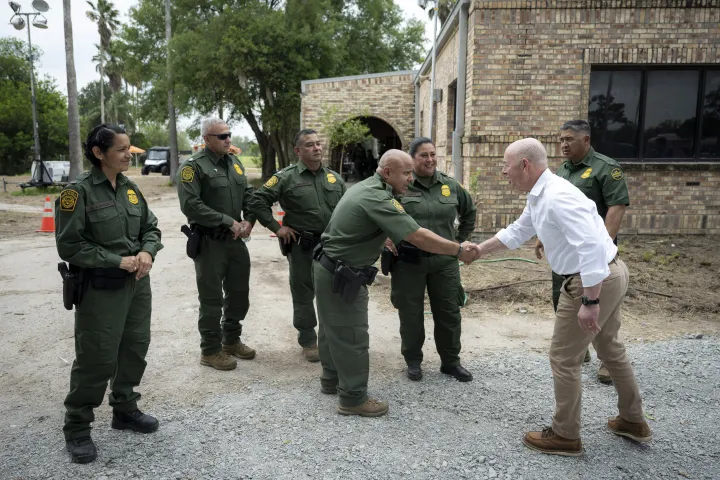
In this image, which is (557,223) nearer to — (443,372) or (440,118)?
(443,372)

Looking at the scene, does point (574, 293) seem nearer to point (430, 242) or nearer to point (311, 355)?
point (430, 242)

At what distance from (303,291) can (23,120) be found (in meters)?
38.3

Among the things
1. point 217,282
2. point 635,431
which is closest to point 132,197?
point 217,282

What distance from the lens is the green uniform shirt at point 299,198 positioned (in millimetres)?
4945

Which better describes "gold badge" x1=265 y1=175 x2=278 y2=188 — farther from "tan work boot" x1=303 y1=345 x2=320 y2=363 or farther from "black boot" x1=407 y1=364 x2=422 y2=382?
"black boot" x1=407 y1=364 x2=422 y2=382

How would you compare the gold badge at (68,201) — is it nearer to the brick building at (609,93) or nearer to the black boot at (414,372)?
the black boot at (414,372)

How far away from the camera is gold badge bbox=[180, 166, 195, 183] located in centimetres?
459

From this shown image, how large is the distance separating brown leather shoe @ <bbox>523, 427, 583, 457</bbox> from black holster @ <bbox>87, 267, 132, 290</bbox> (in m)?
2.61

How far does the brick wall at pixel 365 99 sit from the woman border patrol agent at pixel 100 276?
16.7 metres

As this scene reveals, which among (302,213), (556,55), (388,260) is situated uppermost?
(556,55)

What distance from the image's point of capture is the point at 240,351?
4926 mm

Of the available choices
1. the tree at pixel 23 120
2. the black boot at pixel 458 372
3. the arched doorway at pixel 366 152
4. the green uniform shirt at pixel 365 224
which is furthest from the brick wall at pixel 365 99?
the tree at pixel 23 120

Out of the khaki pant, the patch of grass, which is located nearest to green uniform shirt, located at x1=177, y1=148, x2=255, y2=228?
the khaki pant

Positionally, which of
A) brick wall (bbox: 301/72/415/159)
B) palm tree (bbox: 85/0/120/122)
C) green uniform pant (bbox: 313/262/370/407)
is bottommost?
green uniform pant (bbox: 313/262/370/407)
